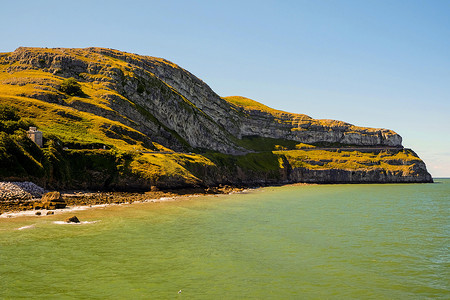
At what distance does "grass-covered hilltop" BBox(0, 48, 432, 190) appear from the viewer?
3130 inches

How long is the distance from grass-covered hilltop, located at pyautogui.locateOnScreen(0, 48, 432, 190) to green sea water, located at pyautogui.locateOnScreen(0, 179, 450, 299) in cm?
3459

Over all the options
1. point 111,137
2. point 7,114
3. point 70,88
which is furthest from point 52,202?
point 70,88

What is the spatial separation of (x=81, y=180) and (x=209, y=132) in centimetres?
12035

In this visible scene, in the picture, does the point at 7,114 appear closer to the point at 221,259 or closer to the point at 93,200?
the point at 93,200

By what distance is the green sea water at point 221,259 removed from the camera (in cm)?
2155

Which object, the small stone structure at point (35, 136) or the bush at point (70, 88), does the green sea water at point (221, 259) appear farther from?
the bush at point (70, 88)

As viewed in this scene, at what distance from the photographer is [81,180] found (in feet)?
268

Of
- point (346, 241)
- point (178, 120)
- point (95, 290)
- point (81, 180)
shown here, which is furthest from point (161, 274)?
point (178, 120)

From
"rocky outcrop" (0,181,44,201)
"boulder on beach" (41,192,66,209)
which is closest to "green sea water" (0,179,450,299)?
"boulder on beach" (41,192,66,209)

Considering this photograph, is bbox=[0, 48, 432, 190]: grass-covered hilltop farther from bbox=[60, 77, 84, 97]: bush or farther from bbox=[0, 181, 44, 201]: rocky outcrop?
bbox=[0, 181, 44, 201]: rocky outcrop

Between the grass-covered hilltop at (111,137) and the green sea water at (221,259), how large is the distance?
113 feet

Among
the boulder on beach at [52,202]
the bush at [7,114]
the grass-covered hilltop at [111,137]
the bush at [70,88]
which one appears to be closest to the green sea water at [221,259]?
the boulder on beach at [52,202]

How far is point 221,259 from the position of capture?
2881 cm

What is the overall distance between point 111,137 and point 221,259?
8890 centimetres
